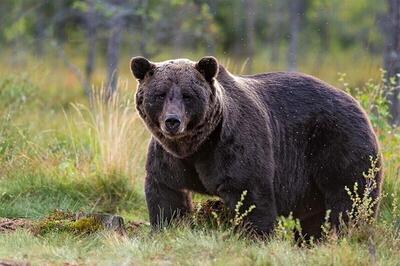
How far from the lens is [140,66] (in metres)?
6.46

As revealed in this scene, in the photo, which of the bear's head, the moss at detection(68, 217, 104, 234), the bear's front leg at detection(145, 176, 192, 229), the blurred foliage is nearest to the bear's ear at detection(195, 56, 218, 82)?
the bear's head

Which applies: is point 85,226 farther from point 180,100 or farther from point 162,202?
point 180,100

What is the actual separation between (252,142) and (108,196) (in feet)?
8.60

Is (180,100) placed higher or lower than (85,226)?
higher

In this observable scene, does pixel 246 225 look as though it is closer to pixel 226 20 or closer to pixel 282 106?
pixel 282 106

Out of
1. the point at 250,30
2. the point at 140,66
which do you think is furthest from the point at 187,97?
the point at 250,30

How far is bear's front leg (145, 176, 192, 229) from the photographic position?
22.1ft

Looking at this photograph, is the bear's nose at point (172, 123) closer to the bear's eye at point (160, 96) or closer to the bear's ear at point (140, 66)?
the bear's eye at point (160, 96)

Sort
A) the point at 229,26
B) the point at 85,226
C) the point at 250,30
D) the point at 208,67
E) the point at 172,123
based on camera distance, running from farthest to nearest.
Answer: the point at 229,26, the point at 250,30, the point at 85,226, the point at 208,67, the point at 172,123

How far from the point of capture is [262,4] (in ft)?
105

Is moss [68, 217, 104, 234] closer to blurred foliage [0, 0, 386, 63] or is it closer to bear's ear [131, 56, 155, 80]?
bear's ear [131, 56, 155, 80]

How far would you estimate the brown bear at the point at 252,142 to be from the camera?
20.9 feet

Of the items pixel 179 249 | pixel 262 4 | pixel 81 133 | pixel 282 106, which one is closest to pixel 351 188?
pixel 282 106

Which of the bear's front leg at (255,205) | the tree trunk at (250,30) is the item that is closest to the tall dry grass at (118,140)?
the bear's front leg at (255,205)
